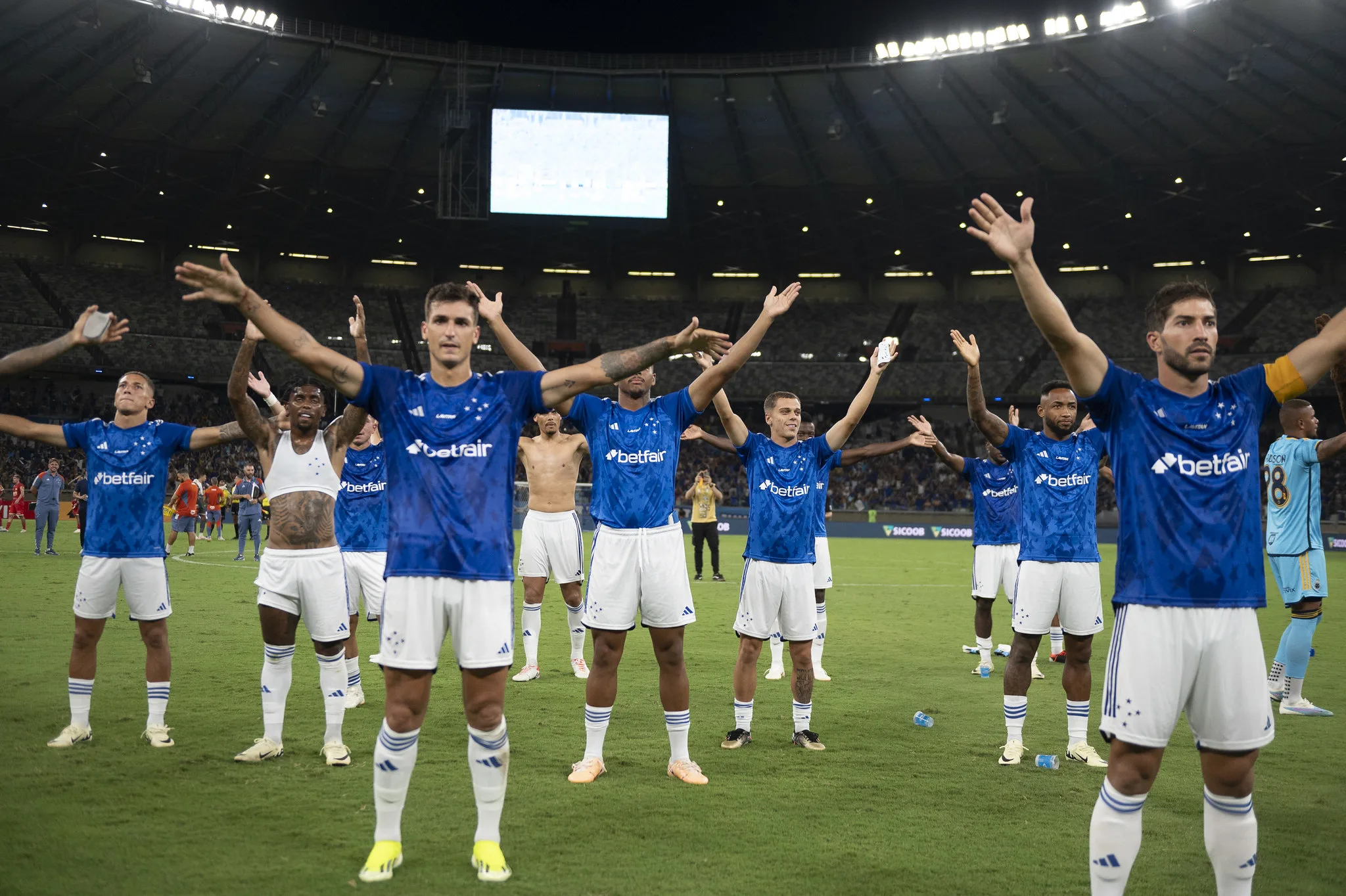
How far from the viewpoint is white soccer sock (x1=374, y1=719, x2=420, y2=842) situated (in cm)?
480

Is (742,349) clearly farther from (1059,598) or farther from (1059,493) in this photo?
(1059,598)

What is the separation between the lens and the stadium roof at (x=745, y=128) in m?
29.3

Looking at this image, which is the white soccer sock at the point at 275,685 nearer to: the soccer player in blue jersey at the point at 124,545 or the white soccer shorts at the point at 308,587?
the white soccer shorts at the point at 308,587

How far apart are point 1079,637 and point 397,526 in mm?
5267

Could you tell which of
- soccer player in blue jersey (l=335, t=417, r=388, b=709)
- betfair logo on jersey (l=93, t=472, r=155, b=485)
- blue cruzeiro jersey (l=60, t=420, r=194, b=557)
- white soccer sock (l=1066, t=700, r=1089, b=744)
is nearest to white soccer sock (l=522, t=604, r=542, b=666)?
soccer player in blue jersey (l=335, t=417, r=388, b=709)

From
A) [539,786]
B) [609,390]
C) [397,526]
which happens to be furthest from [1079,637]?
[609,390]

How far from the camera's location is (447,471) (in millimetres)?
4918

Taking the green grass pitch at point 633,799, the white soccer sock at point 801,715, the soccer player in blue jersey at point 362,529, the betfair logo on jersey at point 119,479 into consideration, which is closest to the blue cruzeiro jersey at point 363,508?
the soccer player in blue jersey at point 362,529

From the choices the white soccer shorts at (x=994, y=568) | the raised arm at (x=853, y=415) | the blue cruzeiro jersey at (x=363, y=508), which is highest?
the raised arm at (x=853, y=415)

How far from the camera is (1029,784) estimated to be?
6.78 m

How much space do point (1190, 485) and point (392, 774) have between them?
3.86 meters

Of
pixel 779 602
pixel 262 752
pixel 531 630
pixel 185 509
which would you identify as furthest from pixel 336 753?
pixel 185 509

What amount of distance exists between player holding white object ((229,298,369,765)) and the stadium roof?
1041 inches

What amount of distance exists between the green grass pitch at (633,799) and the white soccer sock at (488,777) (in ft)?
0.81
